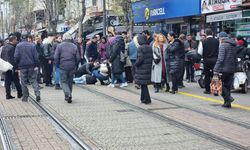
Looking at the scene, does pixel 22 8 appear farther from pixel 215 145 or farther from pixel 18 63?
pixel 215 145

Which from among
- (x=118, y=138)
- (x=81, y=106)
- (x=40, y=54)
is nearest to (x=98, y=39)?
(x=40, y=54)

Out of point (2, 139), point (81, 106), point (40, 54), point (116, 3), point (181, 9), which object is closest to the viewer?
point (2, 139)

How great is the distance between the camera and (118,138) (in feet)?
29.1

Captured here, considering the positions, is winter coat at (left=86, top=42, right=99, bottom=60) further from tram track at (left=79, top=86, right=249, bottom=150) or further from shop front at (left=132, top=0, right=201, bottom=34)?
tram track at (left=79, top=86, right=249, bottom=150)

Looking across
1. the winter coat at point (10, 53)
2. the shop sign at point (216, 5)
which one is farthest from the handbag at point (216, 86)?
the shop sign at point (216, 5)

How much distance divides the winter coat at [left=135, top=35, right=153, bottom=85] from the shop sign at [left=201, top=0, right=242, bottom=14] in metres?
9.63

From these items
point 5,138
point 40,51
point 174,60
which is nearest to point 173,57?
point 174,60

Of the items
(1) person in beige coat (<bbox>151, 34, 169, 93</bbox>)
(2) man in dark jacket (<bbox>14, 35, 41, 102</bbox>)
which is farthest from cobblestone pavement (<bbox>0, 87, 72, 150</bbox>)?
(1) person in beige coat (<bbox>151, 34, 169, 93</bbox>)

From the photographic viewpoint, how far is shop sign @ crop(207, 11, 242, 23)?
20906 millimetres

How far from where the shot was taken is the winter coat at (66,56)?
1339cm

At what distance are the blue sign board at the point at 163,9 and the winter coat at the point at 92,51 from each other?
271 inches

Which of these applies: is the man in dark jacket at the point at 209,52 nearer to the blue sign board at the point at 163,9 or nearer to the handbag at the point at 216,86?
the handbag at the point at 216,86

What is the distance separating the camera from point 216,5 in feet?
75.6

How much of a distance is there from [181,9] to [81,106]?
50.0ft
